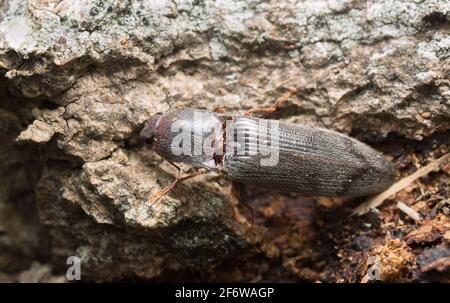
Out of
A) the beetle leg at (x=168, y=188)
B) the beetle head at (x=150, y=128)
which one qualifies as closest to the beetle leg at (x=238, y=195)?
the beetle leg at (x=168, y=188)

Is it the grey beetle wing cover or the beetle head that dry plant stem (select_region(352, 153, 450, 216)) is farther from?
the beetle head

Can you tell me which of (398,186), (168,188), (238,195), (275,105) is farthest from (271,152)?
(398,186)

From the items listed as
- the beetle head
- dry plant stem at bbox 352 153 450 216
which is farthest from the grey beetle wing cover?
the beetle head

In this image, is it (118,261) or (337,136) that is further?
(118,261)

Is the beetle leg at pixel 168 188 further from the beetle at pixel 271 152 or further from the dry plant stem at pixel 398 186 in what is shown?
the dry plant stem at pixel 398 186

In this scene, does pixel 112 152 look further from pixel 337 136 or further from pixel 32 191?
pixel 337 136

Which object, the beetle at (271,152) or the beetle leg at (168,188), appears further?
the beetle leg at (168,188)

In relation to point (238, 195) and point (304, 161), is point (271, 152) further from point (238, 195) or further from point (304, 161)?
point (238, 195)
